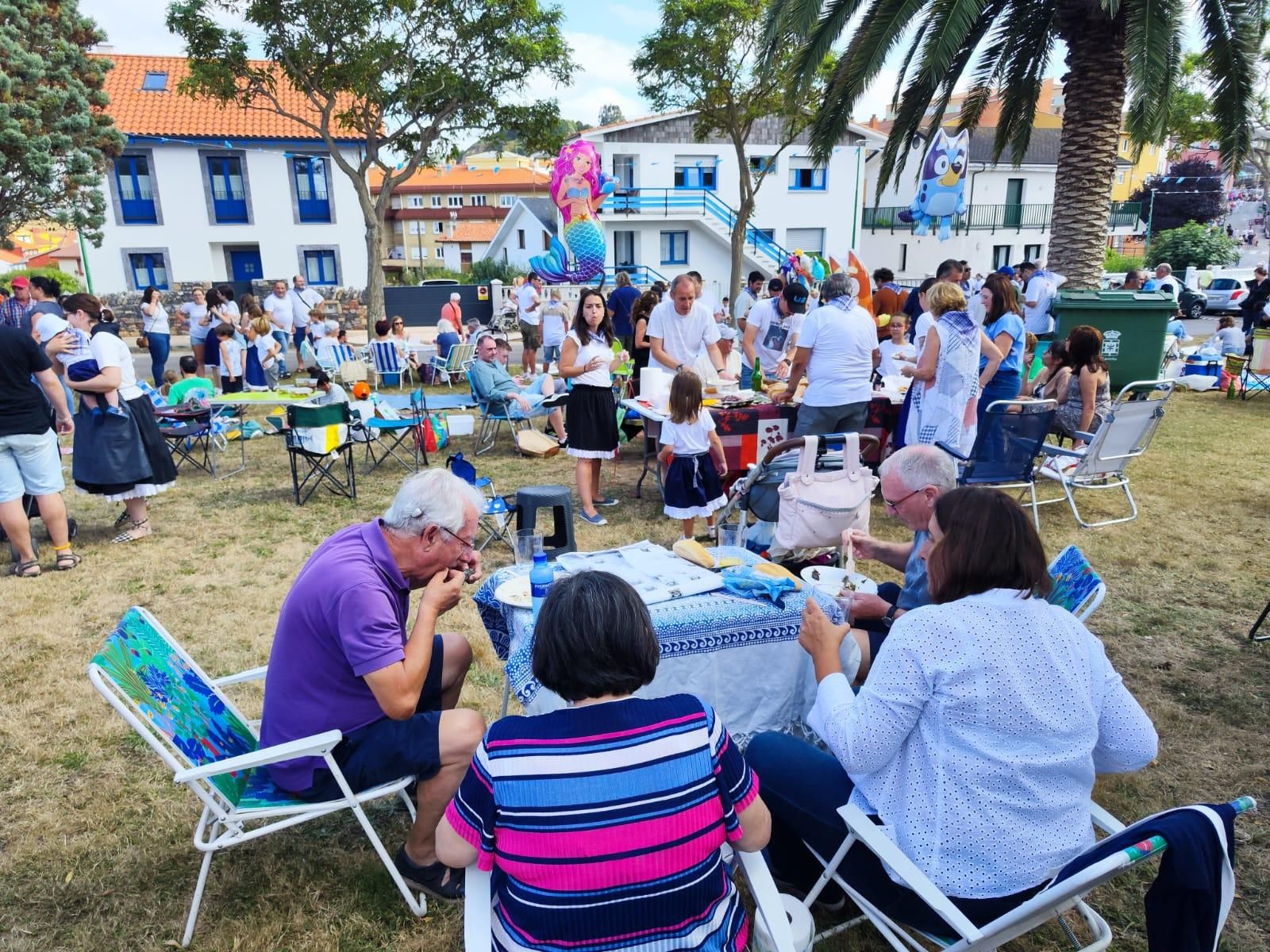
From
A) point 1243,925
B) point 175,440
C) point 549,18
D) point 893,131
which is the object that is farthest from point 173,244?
point 1243,925

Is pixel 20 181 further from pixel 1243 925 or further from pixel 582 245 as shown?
pixel 1243 925

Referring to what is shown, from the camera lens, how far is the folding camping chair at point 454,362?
1251 cm

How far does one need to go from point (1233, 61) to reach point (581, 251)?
9.65m

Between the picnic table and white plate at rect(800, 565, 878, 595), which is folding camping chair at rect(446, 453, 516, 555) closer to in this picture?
the picnic table

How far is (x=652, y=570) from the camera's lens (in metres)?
2.95

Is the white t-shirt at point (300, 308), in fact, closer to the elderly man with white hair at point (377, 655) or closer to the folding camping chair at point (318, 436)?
the folding camping chair at point (318, 436)

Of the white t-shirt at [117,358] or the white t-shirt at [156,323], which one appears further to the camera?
the white t-shirt at [156,323]

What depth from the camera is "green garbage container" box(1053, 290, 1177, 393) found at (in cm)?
1030

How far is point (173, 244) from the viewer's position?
24.7 meters

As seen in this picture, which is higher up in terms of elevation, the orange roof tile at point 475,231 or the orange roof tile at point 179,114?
the orange roof tile at point 179,114

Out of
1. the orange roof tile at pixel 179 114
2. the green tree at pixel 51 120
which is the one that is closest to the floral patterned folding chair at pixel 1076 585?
the green tree at pixel 51 120

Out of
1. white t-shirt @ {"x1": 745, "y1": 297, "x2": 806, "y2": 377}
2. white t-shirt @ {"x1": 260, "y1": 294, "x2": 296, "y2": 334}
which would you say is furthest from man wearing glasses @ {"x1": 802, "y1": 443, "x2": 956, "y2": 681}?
white t-shirt @ {"x1": 260, "y1": 294, "x2": 296, "y2": 334}

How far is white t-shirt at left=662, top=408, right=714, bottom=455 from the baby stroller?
Answer: 61cm

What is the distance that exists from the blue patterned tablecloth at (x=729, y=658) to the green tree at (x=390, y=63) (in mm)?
14948
